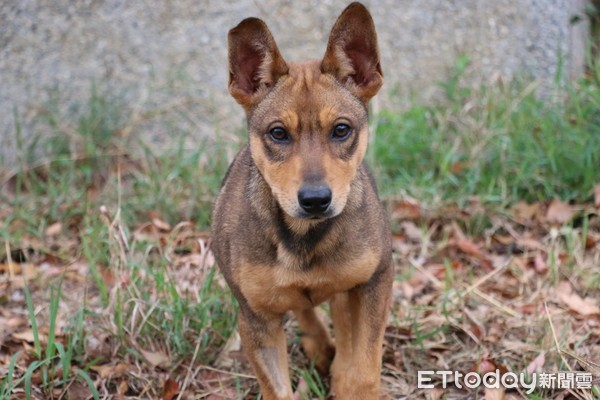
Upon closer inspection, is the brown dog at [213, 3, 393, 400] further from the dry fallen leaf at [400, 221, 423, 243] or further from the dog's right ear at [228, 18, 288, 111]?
the dry fallen leaf at [400, 221, 423, 243]

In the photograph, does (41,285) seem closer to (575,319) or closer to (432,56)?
(575,319)

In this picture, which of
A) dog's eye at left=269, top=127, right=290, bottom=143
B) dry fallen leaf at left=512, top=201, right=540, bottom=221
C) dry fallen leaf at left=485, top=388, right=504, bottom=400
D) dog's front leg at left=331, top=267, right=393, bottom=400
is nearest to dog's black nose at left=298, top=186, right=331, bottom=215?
dog's eye at left=269, top=127, right=290, bottom=143

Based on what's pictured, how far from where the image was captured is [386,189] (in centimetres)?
666

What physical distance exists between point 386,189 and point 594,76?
2.25 m

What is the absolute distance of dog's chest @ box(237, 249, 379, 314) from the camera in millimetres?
3953

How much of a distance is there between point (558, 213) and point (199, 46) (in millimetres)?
3339

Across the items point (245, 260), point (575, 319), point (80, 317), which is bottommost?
point (575, 319)

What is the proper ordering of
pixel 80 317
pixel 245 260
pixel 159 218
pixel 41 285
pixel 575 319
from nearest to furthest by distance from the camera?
1. pixel 245 260
2. pixel 80 317
3. pixel 575 319
4. pixel 41 285
5. pixel 159 218

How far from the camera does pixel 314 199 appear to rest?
359 centimetres

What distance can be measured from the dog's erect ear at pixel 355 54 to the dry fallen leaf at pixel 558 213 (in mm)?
2758

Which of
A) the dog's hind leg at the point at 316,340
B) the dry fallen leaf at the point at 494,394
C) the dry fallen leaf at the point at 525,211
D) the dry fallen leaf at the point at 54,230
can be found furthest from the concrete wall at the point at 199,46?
the dry fallen leaf at the point at 494,394

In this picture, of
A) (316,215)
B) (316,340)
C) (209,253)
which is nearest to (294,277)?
(316,215)

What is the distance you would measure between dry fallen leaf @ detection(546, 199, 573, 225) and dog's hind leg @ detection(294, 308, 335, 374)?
231 centimetres

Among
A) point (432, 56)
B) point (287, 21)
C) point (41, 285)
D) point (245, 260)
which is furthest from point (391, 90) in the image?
point (245, 260)
